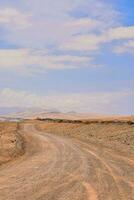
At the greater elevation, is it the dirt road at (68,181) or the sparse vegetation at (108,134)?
the sparse vegetation at (108,134)

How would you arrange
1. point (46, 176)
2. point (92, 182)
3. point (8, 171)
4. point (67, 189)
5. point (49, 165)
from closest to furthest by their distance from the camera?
point (67, 189) < point (92, 182) < point (46, 176) < point (8, 171) < point (49, 165)

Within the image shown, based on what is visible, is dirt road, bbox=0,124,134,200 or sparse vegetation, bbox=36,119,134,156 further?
sparse vegetation, bbox=36,119,134,156

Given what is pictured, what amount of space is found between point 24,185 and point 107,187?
10.4 ft

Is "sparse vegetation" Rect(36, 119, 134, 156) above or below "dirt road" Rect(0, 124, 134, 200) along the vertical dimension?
above

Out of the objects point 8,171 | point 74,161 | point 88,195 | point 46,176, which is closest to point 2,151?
point 74,161

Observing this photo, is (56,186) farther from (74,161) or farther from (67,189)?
(74,161)

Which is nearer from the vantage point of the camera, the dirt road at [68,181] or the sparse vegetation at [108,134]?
the dirt road at [68,181]

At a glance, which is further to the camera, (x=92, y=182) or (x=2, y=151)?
(x=2, y=151)

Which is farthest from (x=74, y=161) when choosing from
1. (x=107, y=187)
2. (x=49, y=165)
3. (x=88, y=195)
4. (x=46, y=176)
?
(x=88, y=195)

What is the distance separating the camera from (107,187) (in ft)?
52.6

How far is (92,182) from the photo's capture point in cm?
1722

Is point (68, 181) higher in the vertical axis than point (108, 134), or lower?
lower

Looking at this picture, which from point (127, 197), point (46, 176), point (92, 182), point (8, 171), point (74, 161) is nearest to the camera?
point (127, 197)

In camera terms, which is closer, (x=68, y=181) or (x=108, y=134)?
(x=68, y=181)
